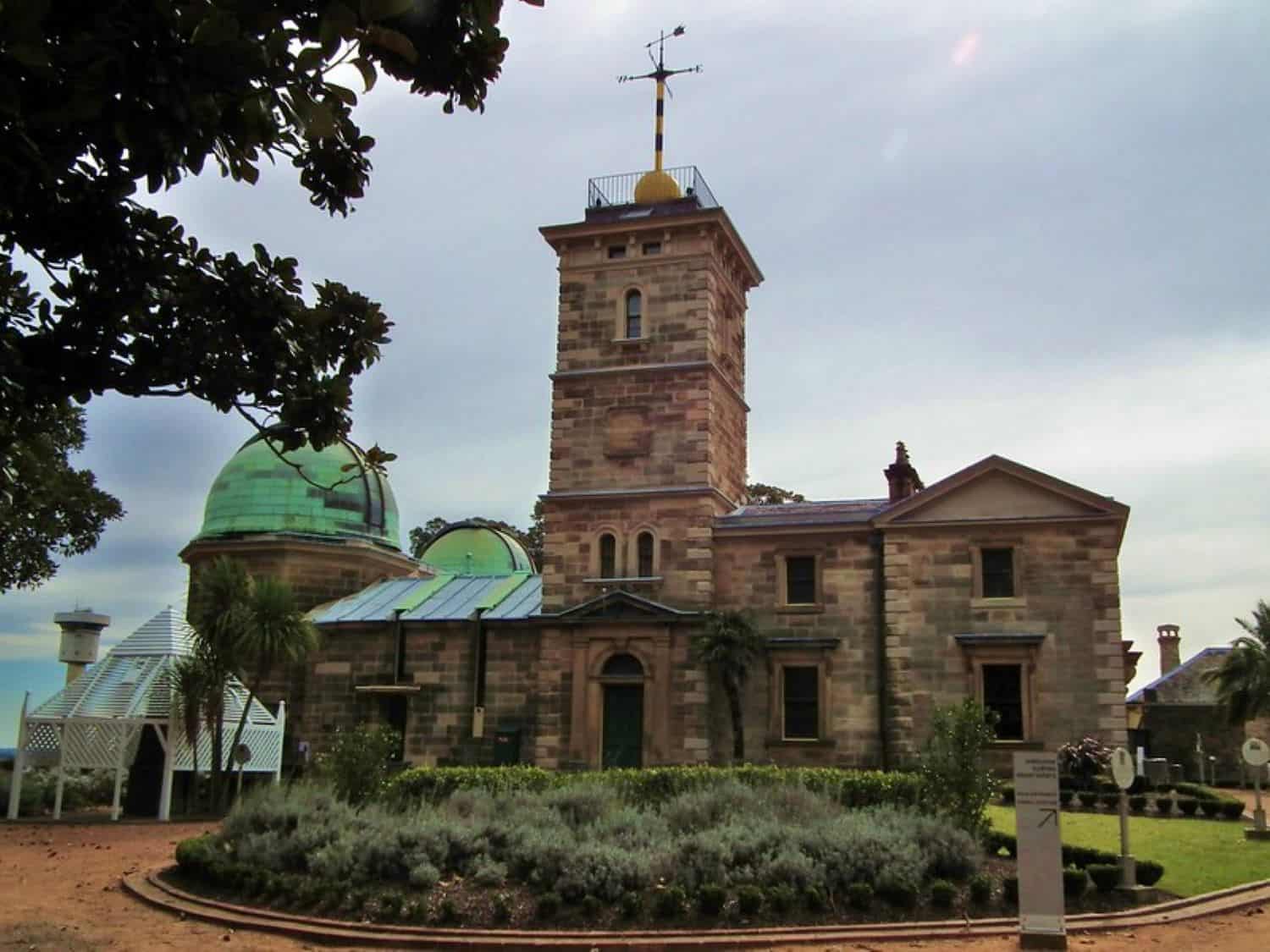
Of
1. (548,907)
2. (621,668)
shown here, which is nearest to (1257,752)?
(548,907)

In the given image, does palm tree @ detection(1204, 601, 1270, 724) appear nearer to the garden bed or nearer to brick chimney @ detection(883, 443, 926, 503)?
brick chimney @ detection(883, 443, 926, 503)

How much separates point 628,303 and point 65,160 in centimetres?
2651

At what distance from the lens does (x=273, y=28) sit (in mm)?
5832

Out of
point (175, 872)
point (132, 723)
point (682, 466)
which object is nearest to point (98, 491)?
point (132, 723)

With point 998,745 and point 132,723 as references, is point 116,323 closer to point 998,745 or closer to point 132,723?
point 132,723

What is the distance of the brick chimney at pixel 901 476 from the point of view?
32.4 metres

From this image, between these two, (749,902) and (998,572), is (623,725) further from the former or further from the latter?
(749,902)

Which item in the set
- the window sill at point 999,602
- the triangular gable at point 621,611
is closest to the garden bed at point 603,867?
the window sill at point 999,602

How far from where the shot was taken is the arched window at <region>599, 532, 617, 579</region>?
3183 centimetres

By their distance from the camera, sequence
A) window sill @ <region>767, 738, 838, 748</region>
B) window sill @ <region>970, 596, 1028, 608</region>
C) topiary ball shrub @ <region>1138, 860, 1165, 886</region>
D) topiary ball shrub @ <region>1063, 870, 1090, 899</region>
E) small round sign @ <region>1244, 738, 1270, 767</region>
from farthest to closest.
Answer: window sill @ <region>767, 738, 838, 748</region>
window sill @ <region>970, 596, 1028, 608</region>
small round sign @ <region>1244, 738, 1270, 767</region>
topiary ball shrub @ <region>1138, 860, 1165, 886</region>
topiary ball shrub @ <region>1063, 870, 1090, 899</region>

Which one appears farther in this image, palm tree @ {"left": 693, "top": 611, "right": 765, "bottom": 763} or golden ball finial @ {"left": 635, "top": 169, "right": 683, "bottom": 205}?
golden ball finial @ {"left": 635, "top": 169, "right": 683, "bottom": 205}

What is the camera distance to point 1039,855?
12.5 m

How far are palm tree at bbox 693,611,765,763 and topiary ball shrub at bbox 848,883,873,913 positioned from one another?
15366 mm

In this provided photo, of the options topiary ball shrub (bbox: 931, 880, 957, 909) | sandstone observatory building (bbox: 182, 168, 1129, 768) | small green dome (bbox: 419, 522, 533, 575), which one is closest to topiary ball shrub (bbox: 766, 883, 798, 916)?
topiary ball shrub (bbox: 931, 880, 957, 909)
